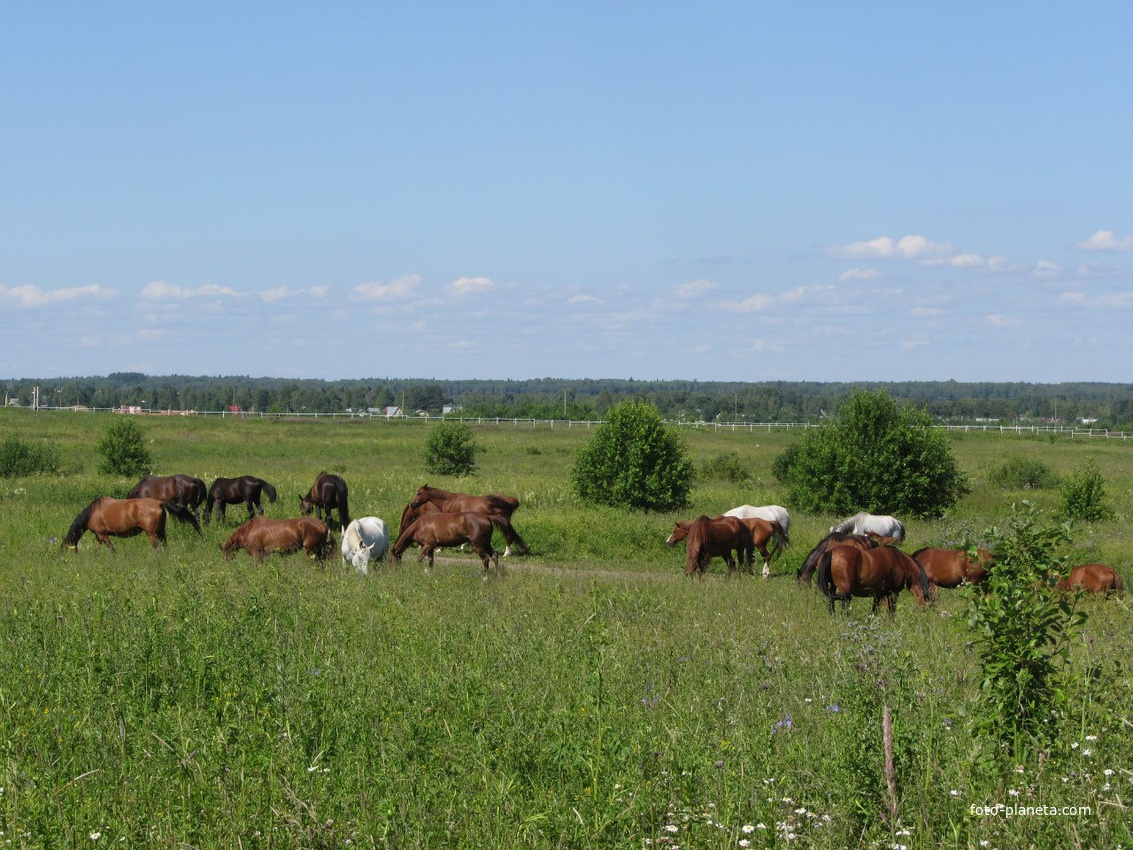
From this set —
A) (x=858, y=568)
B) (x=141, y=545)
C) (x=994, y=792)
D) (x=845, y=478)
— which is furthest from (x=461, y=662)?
(x=845, y=478)

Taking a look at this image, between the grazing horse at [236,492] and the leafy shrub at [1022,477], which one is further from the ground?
the grazing horse at [236,492]

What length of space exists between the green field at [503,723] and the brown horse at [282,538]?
3.51 meters

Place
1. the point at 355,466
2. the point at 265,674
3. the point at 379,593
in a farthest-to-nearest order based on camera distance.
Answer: the point at 355,466
the point at 379,593
the point at 265,674

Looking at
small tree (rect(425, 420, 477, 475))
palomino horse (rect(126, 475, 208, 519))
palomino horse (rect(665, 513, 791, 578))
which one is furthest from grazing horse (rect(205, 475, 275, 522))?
small tree (rect(425, 420, 477, 475))

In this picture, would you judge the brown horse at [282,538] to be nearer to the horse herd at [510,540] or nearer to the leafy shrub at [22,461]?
the horse herd at [510,540]

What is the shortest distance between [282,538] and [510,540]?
15.2 ft

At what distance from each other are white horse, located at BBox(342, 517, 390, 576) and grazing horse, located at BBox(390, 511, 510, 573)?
55 centimetres

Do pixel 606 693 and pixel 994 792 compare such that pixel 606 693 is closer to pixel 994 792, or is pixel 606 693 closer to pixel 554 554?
pixel 994 792

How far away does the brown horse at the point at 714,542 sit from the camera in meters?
19.5

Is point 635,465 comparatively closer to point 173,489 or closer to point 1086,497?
point 173,489

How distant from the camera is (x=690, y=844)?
5.01 meters

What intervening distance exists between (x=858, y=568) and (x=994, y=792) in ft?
30.3

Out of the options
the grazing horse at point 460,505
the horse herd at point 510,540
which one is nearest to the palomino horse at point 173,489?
the horse herd at point 510,540

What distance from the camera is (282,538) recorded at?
60.0 feet
